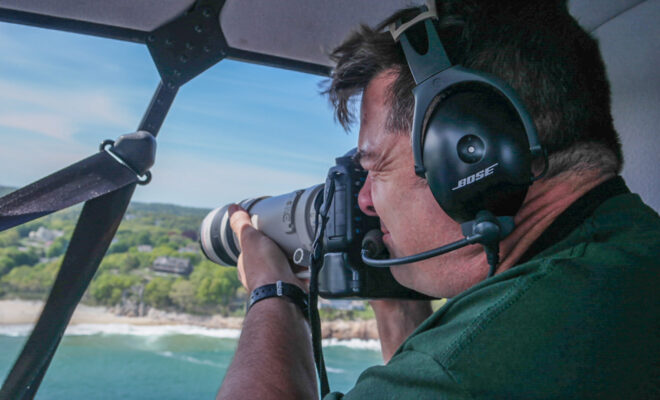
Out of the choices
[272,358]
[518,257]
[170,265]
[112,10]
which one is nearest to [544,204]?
[518,257]

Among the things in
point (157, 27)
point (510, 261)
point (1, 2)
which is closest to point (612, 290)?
point (510, 261)

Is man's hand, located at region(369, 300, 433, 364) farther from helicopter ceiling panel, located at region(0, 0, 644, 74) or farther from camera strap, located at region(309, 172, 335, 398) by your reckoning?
helicopter ceiling panel, located at region(0, 0, 644, 74)

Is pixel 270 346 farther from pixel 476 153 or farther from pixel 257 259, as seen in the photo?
pixel 476 153

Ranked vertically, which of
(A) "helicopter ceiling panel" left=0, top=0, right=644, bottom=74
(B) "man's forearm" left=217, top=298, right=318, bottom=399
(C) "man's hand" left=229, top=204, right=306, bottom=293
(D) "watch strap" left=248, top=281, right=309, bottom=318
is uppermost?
(A) "helicopter ceiling panel" left=0, top=0, right=644, bottom=74

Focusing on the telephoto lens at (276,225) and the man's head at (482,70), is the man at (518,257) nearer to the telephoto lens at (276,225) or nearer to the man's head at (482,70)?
the man's head at (482,70)

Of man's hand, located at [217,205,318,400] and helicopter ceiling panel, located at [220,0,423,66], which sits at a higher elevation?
helicopter ceiling panel, located at [220,0,423,66]

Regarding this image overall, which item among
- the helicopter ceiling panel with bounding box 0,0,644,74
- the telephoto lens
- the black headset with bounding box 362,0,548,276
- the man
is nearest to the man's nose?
the man

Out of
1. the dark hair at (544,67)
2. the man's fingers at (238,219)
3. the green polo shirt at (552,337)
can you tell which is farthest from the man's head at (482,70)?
the man's fingers at (238,219)
